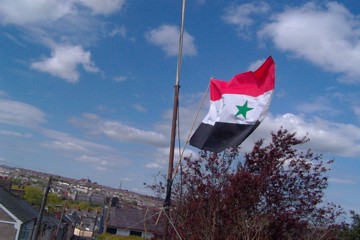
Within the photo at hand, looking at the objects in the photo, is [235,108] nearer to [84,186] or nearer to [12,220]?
[84,186]

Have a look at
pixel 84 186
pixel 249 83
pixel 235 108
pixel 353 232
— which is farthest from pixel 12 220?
pixel 249 83

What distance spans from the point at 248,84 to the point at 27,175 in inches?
965

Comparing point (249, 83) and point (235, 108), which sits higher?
point (249, 83)

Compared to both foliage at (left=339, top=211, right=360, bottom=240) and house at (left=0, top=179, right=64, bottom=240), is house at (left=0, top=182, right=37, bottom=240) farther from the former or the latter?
foliage at (left=339, top=211, right=360, bottom=240)

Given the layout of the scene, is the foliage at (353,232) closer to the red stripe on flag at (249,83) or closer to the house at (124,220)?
the red stripe on flag at (249,83)

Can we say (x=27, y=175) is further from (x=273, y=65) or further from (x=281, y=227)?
(x=273, y=65)

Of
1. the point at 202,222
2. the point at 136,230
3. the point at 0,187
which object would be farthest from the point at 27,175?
the point at 202,222

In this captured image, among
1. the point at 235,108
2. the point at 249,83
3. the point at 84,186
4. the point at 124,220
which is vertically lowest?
the point at 235,108

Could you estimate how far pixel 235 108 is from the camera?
795cm

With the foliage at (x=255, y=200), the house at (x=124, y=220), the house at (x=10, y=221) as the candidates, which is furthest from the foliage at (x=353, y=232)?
the house at (x=124, y=220)

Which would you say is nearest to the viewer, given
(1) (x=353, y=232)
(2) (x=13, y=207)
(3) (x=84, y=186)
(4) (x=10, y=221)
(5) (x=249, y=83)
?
(5) (x=249, y=83)

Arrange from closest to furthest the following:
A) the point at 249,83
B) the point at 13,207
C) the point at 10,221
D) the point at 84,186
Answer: the point at 249,83, the point at 84,186, the point at 10,221, the point at 13,207

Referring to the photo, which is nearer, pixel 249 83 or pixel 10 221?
pixel 249 83

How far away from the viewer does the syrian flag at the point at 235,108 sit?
7855 millimetres
